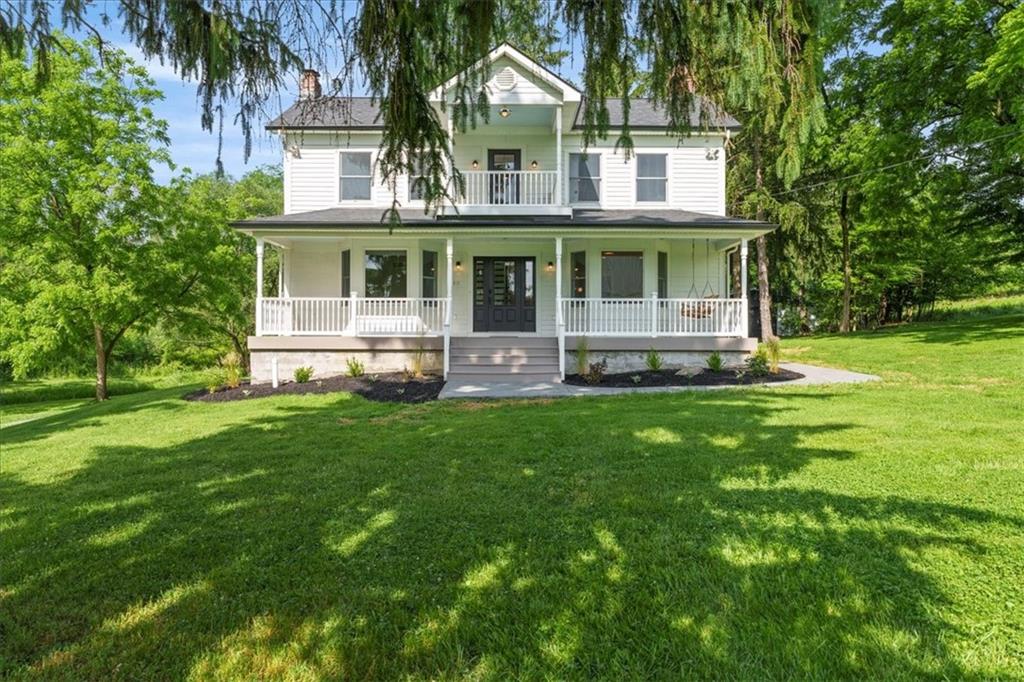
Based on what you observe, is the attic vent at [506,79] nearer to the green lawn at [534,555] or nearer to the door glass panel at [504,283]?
the door glass panel at [504,283]

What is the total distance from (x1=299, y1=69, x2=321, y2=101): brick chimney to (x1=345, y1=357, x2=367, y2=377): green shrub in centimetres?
860

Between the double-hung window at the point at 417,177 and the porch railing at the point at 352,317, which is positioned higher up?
the double-hung window at the point at 417,177

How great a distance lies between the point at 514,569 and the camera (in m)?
2.96

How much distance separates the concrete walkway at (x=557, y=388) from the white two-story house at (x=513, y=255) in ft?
2.85

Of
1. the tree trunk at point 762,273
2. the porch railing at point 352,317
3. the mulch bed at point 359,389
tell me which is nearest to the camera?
the mulch bed at point 359,389

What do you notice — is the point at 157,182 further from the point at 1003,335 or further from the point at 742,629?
Result: the point at 1003,335

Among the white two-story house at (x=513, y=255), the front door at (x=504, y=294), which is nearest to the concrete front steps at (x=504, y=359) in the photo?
the white two-story house at (x=513, y=255)

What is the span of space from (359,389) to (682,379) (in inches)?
265

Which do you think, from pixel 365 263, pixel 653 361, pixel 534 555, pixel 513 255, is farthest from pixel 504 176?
pixel 534 555

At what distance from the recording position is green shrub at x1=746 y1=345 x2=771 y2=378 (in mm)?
11117

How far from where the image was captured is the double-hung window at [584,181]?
1476cm

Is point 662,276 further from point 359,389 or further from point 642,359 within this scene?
point 359,389

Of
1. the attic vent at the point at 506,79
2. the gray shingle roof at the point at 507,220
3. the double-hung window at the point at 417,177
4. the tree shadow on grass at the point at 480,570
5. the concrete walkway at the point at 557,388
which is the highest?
the attic vent at the point at 506,79

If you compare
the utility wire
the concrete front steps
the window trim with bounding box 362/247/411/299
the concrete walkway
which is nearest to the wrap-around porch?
the window trim with bounding box 362/247/411/299
